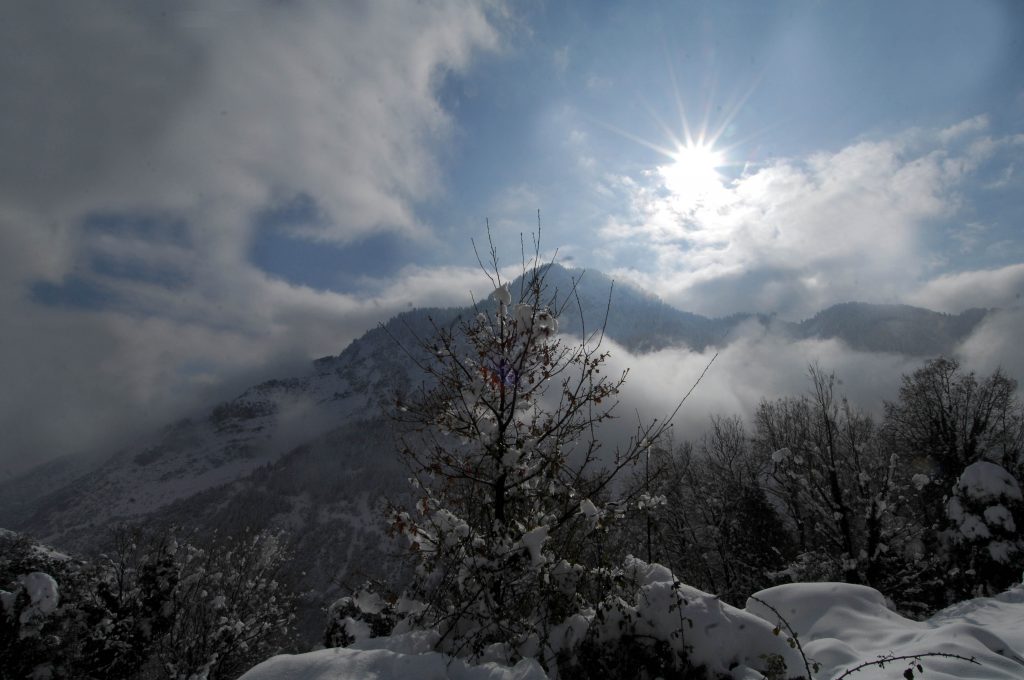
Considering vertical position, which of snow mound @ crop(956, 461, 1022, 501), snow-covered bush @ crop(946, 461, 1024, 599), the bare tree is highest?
the bare tree

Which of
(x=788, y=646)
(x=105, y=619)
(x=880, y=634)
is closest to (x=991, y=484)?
(x=880, y=634)

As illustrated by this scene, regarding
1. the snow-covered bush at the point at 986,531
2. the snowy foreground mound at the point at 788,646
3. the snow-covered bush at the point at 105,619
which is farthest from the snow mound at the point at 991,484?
the snow-covered bush at the point at 105,619

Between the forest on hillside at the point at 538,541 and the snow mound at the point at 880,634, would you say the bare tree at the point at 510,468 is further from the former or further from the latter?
the snow mound at the point at 880,634

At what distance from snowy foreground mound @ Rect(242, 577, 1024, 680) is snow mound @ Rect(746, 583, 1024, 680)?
1cm

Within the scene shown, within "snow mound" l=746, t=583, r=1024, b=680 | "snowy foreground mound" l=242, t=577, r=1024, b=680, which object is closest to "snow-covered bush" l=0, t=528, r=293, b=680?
"snowy foreground mound" l=242, t=577, r=1024, b=680

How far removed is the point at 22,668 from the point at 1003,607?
62.1ft

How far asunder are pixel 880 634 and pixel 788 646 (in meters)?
2.44

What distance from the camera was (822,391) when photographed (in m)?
18.3

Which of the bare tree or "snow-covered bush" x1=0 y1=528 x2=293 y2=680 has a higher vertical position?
the bare tree

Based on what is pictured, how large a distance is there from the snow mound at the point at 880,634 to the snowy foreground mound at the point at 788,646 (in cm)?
1

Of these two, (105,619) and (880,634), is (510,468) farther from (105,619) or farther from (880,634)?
(105,619)

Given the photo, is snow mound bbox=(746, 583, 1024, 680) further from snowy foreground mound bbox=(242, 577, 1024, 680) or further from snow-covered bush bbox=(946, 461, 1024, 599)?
snow-covered bush bbox=(946, 461, 1024, 599)

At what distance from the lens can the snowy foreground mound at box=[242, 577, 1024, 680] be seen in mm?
2850

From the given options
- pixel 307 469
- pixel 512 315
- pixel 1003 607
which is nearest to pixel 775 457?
pixel 1003 607
